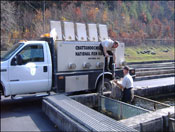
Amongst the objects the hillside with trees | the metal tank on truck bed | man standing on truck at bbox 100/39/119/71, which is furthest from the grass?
man standing on truck at bbox 100/39/119/71

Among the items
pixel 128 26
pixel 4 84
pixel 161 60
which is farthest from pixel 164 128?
pixel 128 26

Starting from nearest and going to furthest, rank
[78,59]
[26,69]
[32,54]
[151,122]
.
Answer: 1. [151,122]
2. [26,69]
3. [32,54]
4. [78,59]

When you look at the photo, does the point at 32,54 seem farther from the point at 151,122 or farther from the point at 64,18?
the point at 64,18

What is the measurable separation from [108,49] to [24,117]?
415 centimetres

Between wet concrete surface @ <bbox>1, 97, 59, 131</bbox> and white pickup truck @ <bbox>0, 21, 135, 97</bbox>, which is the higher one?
white pickup truck @ <bbox>0, 21, 135, 97</bbox>

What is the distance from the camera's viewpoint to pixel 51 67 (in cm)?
813

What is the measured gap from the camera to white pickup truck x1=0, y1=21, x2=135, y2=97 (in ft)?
A: 24.7

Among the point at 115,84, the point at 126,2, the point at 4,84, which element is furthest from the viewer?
the point at 126,2

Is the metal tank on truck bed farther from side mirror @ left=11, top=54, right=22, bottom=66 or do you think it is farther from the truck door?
side mirror @ left=11, top=54, right=22, bottom=66

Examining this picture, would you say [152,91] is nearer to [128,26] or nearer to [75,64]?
[75,64]

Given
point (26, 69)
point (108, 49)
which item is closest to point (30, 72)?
point (26, 69)

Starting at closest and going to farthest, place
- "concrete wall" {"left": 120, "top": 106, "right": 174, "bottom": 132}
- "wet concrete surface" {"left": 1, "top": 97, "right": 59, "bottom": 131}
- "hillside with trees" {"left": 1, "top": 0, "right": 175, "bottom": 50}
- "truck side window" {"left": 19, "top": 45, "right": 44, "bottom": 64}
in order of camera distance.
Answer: "concrete wall" {"left": 120, "top": 106, "right": 174, "bottom": 132} < "wet concrete surface" {"left": 1, "top": 97, "right": 59, "bottom": 131} < "truck side window" {"left": 19, "top": 45, "right": 44, "bottom": 64} < "hillside with trees" {"left": 1, "top": 0, "right": 175, "bottom": 50}

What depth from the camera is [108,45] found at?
8820 millimetres

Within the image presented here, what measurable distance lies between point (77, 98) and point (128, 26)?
177 feet
